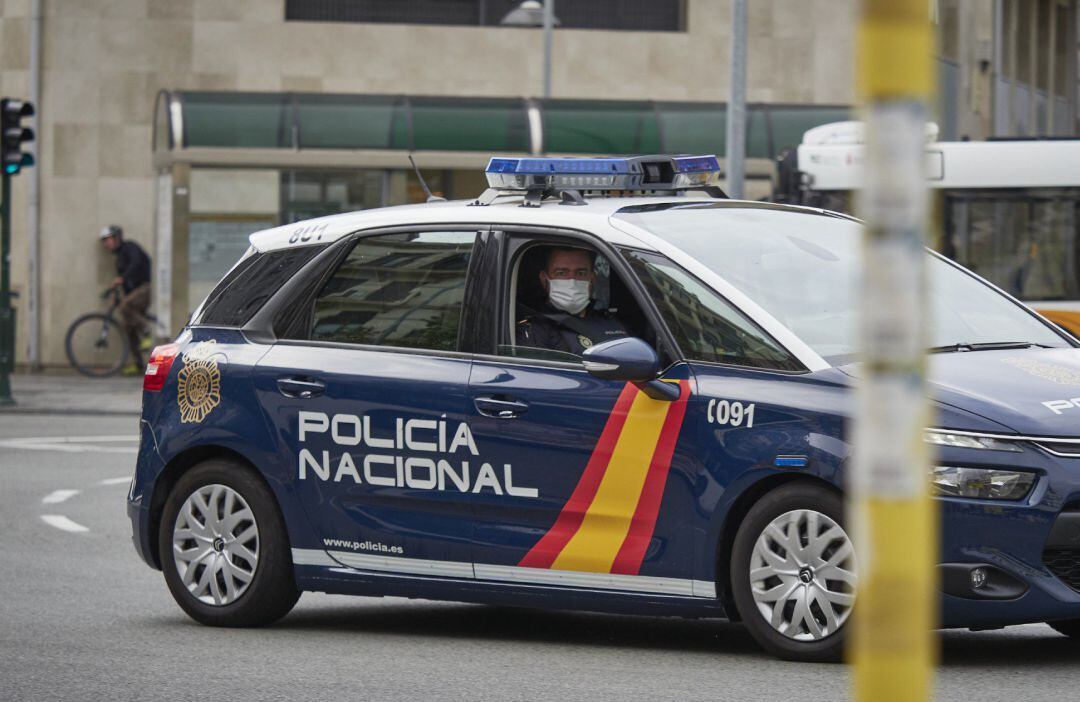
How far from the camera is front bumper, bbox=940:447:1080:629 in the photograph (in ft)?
19.5

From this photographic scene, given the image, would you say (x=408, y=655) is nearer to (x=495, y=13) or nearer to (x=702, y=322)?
(x=702, y=322)

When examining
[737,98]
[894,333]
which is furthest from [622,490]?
[737,98]

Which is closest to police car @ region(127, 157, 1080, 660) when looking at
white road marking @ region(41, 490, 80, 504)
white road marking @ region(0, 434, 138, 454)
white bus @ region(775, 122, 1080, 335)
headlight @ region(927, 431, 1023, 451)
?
headlight @ region(927, 431, 1023, 451)

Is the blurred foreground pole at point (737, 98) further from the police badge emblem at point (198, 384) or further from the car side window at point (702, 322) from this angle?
the car side window at point (702, 322)

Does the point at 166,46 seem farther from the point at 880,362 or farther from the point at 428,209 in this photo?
the point at 880,362

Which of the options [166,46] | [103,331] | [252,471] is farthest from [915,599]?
[166,46]

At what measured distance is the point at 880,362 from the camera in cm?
205

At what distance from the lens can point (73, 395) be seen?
23375mm

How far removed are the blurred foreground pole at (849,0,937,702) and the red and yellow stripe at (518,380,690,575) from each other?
4.44m

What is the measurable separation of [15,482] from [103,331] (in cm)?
1346

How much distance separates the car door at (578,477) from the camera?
257 inches

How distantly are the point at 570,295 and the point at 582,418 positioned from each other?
0.65 metres

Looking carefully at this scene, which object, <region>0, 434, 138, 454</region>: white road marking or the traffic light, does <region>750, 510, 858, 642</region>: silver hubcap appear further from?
the traffic light

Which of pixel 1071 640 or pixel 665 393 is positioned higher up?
pixel 665 393
